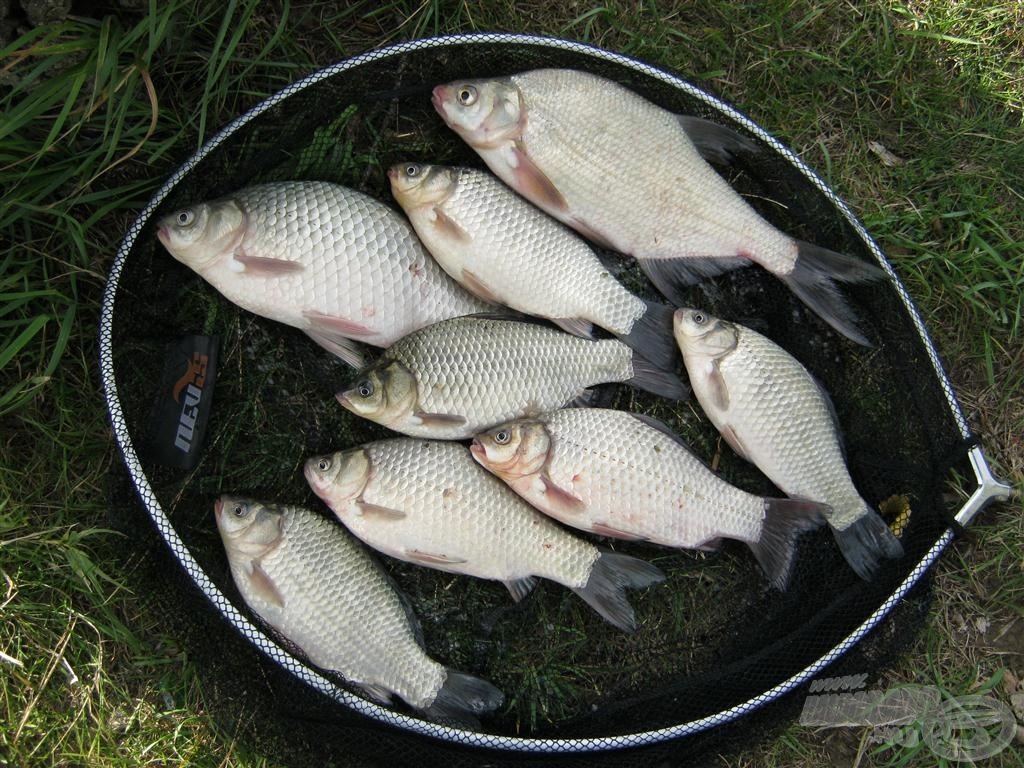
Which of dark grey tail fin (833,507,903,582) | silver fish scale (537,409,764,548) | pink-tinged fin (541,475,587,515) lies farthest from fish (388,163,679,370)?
dark grey tail fin (833,507,903,582)

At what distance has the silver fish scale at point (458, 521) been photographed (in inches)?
75.8

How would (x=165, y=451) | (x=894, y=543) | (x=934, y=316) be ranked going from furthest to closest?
(x=934, y=316) → (x=894, y=543) → (x=165, y=451)

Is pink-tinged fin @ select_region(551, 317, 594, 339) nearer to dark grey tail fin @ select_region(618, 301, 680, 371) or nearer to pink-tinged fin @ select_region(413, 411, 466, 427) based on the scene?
dark grey tail fin @ select_region(618, 301, 680, 371)

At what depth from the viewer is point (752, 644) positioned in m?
2.05

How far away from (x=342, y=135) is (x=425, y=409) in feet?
2.41

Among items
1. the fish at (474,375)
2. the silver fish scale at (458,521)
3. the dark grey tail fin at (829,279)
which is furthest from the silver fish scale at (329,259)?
the dark grey tail fin at (829,279)

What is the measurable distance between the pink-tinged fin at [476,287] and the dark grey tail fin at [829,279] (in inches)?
29.2

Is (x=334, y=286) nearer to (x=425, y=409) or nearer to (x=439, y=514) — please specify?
(x=425, y=409)

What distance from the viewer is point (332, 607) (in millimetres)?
1915

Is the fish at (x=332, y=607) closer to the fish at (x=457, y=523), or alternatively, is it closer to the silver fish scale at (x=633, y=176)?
the fish at (x=457, y=523)

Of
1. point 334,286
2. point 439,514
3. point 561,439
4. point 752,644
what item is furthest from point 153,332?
point 752,644

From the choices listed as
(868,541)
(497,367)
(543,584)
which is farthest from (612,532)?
(868,541)

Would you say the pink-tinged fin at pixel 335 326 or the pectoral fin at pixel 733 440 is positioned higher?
the pink-tinged fin at pixel 335 326

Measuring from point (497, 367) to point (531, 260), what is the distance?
0.27 metres
